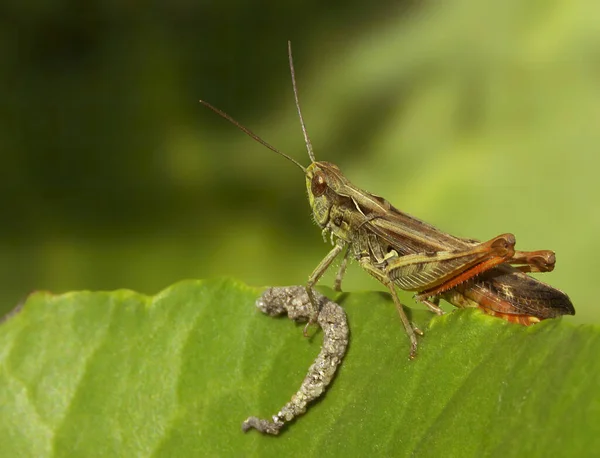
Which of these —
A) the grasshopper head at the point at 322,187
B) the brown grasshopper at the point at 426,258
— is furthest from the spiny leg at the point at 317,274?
the grasshopper head at the point at 322,187

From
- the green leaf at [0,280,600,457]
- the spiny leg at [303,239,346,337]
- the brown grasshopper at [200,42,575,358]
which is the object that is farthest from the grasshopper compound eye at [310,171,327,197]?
the green leaf at [0,280,600,457]

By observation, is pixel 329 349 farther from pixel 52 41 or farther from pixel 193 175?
pixel 52 41

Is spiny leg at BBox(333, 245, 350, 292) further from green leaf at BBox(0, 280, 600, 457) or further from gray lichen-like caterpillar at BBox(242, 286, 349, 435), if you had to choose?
green leaf at BBox(0, 280, 600, 457)

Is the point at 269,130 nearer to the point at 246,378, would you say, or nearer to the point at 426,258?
the point at 426,258

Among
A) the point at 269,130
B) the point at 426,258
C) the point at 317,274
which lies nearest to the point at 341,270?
the point at 317,274

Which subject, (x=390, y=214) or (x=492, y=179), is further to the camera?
(x=492, y=179)

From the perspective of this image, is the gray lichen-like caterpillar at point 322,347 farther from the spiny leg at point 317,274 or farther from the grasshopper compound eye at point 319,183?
the grasshopper compound eye at point 319,183

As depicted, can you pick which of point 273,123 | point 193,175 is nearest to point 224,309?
point 193,175
